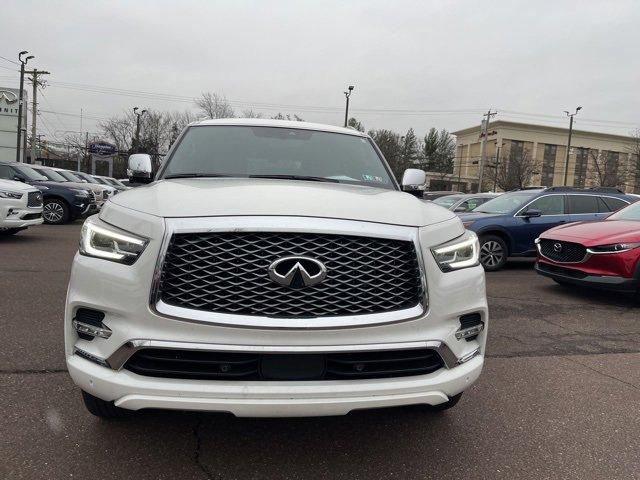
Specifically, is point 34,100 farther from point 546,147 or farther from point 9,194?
point 546,147

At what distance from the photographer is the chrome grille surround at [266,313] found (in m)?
2.12

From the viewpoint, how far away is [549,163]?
3595 inches

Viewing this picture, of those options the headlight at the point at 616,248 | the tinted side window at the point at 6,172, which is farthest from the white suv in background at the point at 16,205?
the headlight at the point at 616,248

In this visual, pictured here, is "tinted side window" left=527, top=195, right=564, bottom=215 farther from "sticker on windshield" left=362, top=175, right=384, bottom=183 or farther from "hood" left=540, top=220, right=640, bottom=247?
"sticker on windshield" left=362, top=175, right=384, bottom=183

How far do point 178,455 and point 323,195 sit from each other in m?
1.54

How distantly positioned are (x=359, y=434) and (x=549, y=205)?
8.25 metres

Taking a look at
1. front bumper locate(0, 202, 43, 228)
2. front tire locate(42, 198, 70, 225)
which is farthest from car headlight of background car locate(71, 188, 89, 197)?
front bumper locate(0, 202, 43, 228)

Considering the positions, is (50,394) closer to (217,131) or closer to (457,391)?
(217,131)

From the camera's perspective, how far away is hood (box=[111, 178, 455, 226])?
2273 millimetres

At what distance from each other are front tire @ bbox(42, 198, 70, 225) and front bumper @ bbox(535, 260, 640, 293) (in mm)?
12809

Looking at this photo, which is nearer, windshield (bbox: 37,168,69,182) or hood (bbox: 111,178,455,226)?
hood (bbox: 111,178,455,226)

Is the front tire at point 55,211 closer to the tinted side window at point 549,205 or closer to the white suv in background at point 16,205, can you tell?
the white suv in background at point 16,205

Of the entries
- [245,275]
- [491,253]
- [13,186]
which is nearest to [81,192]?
[13,186]

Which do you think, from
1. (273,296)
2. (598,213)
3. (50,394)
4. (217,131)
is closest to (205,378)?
(273,296)
